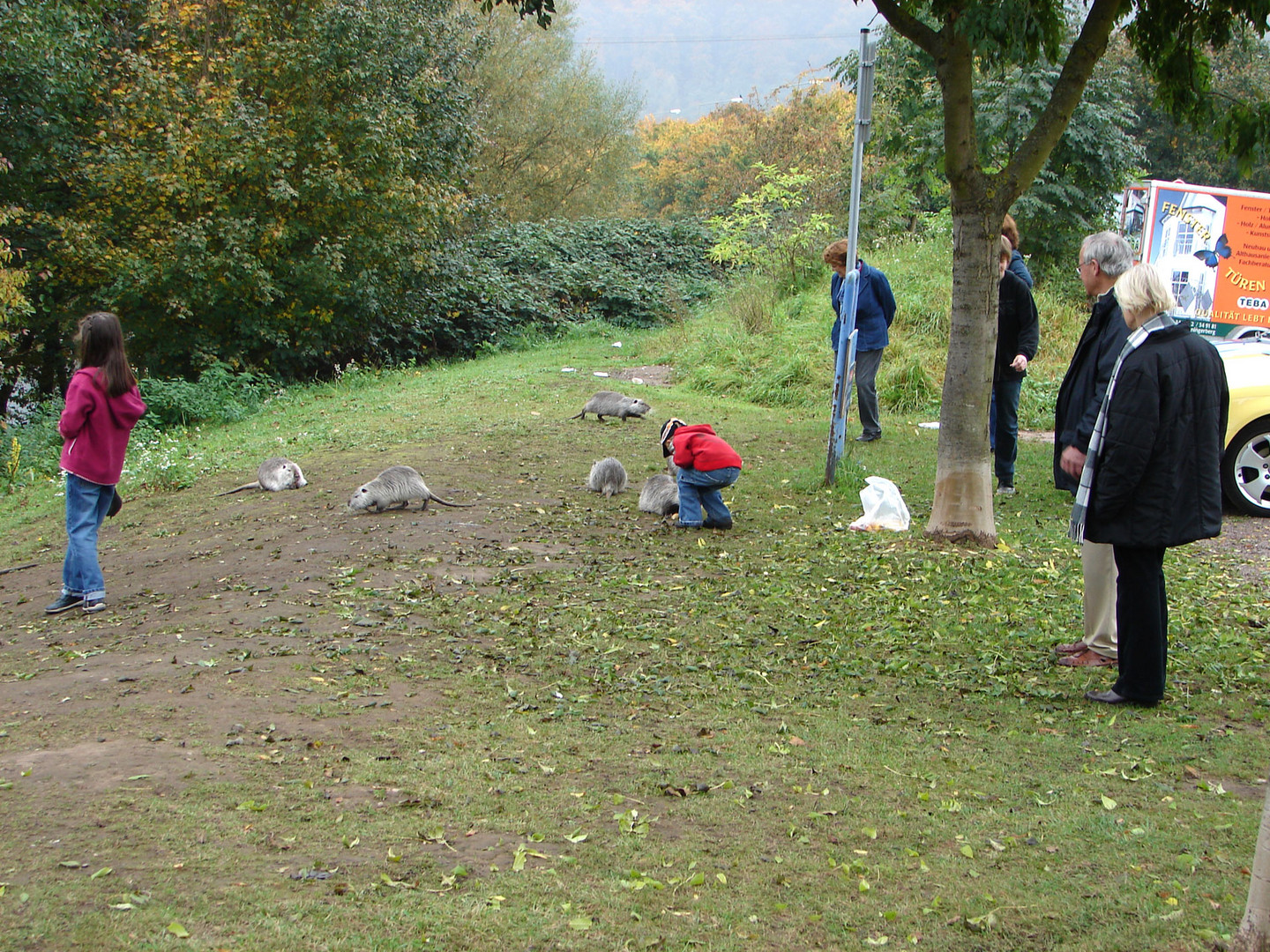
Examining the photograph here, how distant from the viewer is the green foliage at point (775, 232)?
20.2m

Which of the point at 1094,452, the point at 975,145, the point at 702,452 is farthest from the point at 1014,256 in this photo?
the point at 1094,452

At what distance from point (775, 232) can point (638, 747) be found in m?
20.0

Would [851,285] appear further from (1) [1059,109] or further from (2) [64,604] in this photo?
(2) [64,604]

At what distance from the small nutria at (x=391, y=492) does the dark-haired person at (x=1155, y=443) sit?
5.44 meters

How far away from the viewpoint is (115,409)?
6.60m

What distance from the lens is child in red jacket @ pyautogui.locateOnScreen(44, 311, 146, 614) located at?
6.50 meters

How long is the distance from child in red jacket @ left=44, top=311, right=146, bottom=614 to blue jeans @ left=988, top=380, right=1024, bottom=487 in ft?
20.5

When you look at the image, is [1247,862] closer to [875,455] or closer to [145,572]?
[145,572]

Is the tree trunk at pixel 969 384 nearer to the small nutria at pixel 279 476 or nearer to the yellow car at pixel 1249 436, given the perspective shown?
the yellow car at pixel 1249 436

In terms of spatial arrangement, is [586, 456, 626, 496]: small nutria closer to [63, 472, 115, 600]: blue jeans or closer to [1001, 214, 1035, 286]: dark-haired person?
[1001, 214, 1035, 286]: dark-haired person

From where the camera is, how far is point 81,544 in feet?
21.7

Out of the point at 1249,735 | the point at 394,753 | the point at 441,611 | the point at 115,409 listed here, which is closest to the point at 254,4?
the point at 115,409

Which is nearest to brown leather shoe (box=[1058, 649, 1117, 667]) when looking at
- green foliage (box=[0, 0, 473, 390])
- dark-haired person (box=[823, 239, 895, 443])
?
dark-haired person (box=[823, 239, 895, 443])

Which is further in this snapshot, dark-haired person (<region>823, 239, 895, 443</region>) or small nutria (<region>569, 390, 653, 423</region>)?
small nutria (<region>569, 390, 653, 423</region>)
